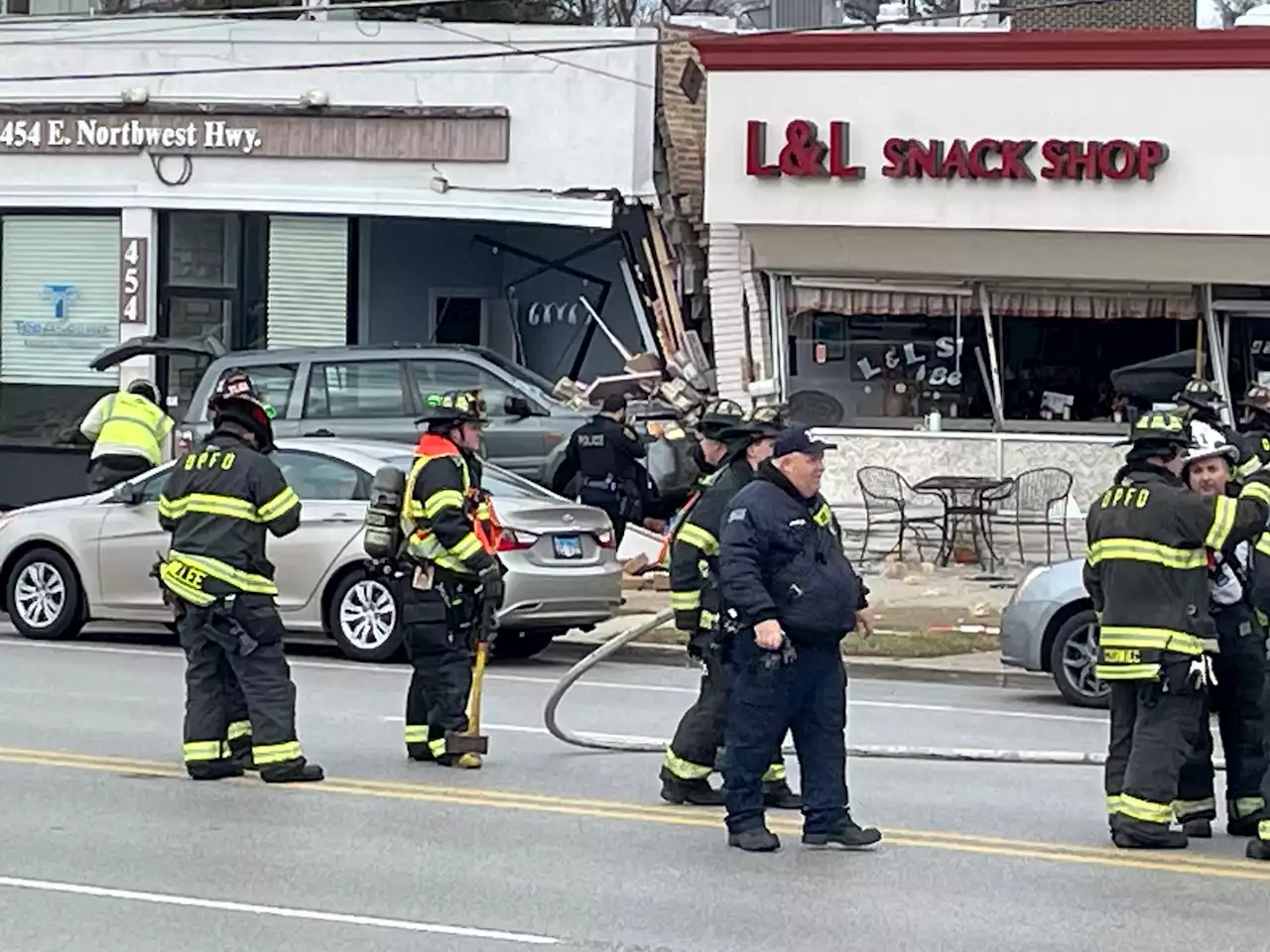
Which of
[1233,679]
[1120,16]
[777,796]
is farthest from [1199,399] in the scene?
[1120,16]

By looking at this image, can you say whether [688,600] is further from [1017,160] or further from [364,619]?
[1017,160]

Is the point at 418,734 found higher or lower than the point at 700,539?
lower

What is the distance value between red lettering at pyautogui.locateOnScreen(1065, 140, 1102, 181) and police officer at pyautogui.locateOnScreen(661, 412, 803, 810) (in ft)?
36.6

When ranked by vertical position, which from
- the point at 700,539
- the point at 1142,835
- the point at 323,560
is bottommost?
the point at 1142,835

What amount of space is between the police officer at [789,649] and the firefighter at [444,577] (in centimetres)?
234

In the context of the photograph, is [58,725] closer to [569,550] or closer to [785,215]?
[569,550]

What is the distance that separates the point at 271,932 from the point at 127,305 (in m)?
18.0

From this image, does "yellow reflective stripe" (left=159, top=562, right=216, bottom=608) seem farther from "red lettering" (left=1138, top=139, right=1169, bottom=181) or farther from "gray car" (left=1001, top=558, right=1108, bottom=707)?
"red lettering" (left=1138, top=139, right=1169, bottom=181)

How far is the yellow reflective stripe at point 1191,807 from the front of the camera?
9.93m

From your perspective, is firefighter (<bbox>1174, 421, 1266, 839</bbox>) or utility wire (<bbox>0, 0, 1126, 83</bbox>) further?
utility wire (<bbox>0, 0, 1126, 83</bbox>)

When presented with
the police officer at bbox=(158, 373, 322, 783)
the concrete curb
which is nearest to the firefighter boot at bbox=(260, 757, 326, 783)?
the police officer at bbox=(158, 373, 322, 783)

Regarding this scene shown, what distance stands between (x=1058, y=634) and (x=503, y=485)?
413cm

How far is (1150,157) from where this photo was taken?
2089 centimetres

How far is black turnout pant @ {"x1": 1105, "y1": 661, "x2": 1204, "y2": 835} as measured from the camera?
9.45 metres
